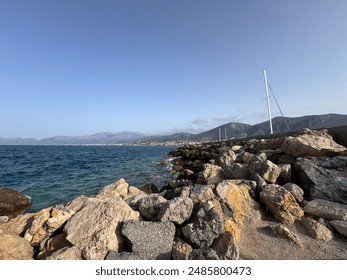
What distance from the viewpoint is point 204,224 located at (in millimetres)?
4211

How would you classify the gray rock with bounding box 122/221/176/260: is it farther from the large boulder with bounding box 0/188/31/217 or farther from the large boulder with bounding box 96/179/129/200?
the large boulder with bounding box 0/188/31/217

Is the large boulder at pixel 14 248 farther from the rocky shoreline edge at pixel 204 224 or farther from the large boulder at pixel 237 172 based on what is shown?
the large boulder at pixel 237 172

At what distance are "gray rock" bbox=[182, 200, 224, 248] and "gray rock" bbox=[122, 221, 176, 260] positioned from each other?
0.38 m

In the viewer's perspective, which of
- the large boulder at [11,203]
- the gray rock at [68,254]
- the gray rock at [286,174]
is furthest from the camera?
the large boulder at [11,203]

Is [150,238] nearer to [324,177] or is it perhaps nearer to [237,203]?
[237,203]

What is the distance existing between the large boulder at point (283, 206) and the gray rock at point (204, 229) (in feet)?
7.37

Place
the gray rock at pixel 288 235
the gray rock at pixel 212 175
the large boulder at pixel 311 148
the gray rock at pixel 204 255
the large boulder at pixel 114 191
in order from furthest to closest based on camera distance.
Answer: the gray rock at pixel 212 175
the large boulder at pixel 311 148
the large boulder at pixel 114 191
the gray rock at pixel 288 235
the gray rock at pixel 204 255

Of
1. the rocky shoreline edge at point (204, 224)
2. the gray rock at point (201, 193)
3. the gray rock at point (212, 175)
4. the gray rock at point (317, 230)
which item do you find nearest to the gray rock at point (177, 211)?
the rocky shoreline edge at point (204, 224)

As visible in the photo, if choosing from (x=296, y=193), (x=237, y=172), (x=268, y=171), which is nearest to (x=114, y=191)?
(x=237, y=172)

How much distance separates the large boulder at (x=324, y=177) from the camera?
5854 millimetres

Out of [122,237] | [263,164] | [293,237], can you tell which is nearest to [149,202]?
[122,237]

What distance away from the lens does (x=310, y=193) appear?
6102 mm

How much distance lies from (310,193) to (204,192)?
357 cm
